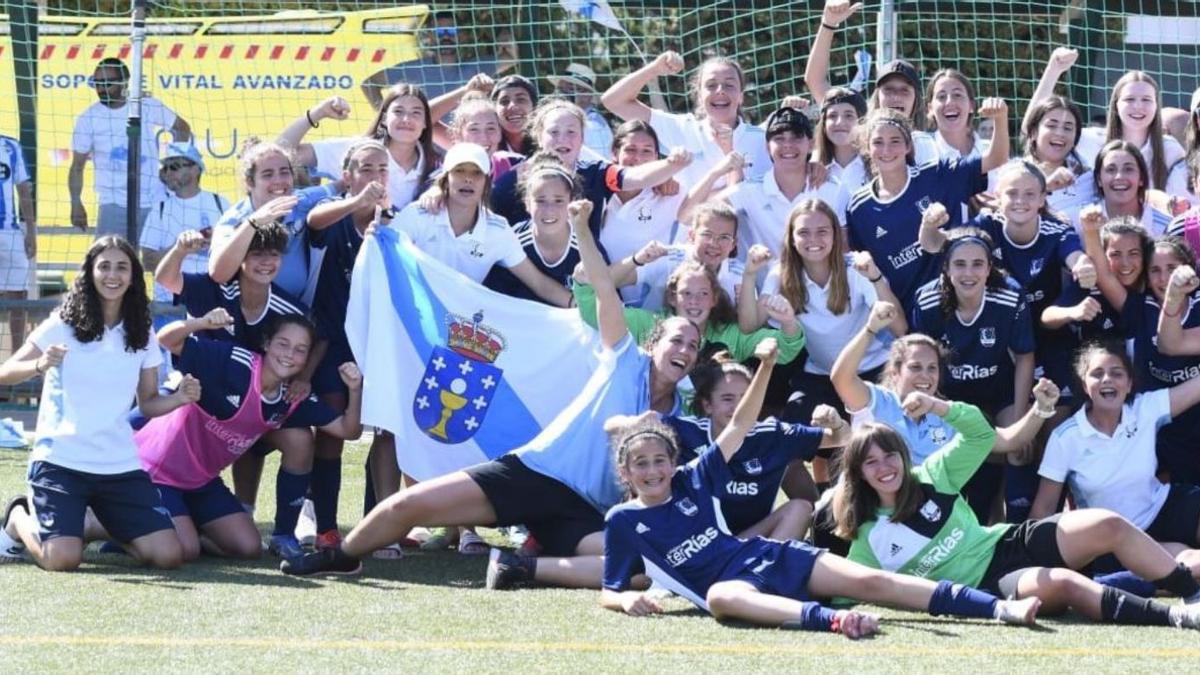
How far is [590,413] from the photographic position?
259 inches

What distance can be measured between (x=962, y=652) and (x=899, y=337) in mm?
1939

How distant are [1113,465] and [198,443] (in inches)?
133

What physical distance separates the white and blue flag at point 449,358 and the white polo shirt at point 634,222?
0.57 m

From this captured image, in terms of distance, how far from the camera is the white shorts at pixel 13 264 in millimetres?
11086

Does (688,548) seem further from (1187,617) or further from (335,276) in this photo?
(335,276)

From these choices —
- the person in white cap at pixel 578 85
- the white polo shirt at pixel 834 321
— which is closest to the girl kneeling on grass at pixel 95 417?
the white polo shirt at pixel 834 321

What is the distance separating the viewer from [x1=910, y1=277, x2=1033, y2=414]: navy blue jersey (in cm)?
679

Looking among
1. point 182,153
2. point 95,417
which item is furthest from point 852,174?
point 182,153

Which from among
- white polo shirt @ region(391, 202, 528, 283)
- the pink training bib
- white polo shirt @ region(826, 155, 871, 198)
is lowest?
the pink training bib

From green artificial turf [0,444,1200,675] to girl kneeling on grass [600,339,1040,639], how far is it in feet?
0.22

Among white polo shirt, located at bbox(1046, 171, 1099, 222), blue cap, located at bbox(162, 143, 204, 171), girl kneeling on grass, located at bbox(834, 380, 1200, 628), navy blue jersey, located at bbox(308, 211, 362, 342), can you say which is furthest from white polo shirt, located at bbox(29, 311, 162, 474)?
blue cap, located at bbox(162, 143, 204, 171)

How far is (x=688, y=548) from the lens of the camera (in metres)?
5.90

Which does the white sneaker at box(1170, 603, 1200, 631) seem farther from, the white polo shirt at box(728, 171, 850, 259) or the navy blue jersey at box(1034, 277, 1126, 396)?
the white polo shirt at box(728, 171, 850, 259)

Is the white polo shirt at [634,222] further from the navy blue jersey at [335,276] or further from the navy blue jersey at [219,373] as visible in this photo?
the navy blue jersey at [219,373]
